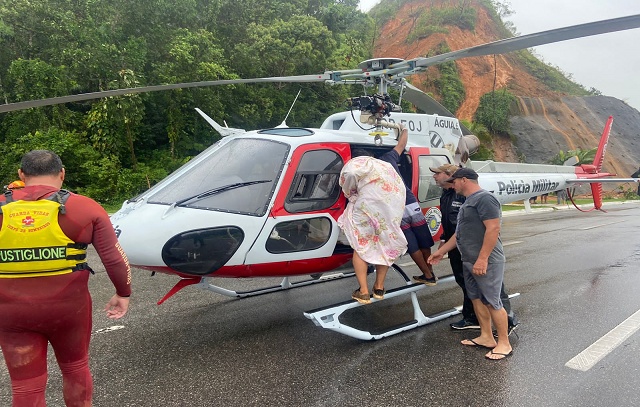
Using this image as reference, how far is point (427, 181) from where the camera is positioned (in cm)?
534

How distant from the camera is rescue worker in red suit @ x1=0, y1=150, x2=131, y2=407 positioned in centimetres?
223

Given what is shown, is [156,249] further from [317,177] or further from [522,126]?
[522,126]

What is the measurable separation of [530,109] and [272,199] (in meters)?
42.1

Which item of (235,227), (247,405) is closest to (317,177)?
(235,227)

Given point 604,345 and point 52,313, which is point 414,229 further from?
point 52,313

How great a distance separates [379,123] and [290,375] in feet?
8.78

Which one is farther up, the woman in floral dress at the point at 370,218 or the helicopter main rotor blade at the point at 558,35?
the helicopter main rotor blade at the point at 558,35

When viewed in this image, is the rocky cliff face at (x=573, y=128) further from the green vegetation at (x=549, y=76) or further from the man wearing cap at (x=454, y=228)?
the man wearing cap at (x=454, y=228)

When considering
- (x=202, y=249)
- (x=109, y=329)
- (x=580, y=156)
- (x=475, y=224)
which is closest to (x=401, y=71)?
(x=475, y=224)

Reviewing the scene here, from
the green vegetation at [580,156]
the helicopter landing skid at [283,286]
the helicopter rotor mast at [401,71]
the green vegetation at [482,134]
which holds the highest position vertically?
the helicopter rotor mast at [401,71]

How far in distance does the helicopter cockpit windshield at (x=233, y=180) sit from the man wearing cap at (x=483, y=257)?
1.71 m

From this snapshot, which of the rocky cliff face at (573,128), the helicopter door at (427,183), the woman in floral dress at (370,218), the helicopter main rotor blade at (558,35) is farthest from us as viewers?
the rocky cliff face at (573,128)

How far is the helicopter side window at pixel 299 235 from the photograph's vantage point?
4.02 m

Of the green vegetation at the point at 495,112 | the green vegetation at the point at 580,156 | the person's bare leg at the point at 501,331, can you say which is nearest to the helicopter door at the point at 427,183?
the person's bare leg at the point at 501,331
